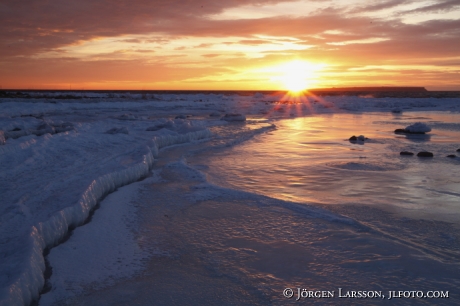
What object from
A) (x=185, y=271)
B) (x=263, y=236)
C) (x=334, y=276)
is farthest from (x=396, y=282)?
(x=185, y=271)

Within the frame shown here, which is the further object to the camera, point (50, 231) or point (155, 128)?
point (155, 128)

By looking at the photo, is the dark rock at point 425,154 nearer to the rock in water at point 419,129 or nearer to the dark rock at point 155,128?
the rock in water at point 419,129

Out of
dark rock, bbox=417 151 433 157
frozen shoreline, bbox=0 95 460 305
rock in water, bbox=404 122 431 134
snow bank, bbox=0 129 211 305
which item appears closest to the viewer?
snow bank, bbox=0 129 211 305

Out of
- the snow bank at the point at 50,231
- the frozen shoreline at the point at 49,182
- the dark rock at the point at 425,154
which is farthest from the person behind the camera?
the dark rock at the point at 425,154

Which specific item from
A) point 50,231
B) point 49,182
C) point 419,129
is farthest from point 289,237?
point 419,129

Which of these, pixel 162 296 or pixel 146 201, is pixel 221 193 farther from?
pixel 162 296

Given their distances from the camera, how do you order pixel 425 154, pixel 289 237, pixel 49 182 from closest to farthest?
pixel 289 237 → pixel 49 182 → pixel 425 154

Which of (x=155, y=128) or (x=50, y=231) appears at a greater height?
(x=155, y=128)

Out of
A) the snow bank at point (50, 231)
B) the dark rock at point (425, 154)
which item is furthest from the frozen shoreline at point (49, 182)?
the dark rock at point (425, 154)

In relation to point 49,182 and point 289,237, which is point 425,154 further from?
point 49,182

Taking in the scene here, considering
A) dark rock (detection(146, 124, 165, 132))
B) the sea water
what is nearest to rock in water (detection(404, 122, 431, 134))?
the sea water

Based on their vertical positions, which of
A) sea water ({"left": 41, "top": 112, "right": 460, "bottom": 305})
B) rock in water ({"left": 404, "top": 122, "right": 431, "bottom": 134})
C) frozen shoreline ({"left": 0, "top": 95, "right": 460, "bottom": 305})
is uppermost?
rock in water ({"left": 404, "top": 122, "right": 431, "bottom": 134})

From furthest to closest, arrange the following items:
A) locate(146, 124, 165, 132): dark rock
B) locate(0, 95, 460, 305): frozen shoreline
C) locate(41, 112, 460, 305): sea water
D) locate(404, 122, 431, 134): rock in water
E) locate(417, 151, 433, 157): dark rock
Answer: locate(404, 122, 431, 134): rock in water < locate(146, 124, 165, 132): dark rock < locate(417, 151, 433, 157): dark rock < locate(0, 95, 460, 305): frozen shoreline < locate(41, 112, 460, 305): sea water

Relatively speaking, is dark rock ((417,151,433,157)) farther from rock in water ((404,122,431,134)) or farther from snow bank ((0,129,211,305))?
snow bank ((0,129,211,305))
